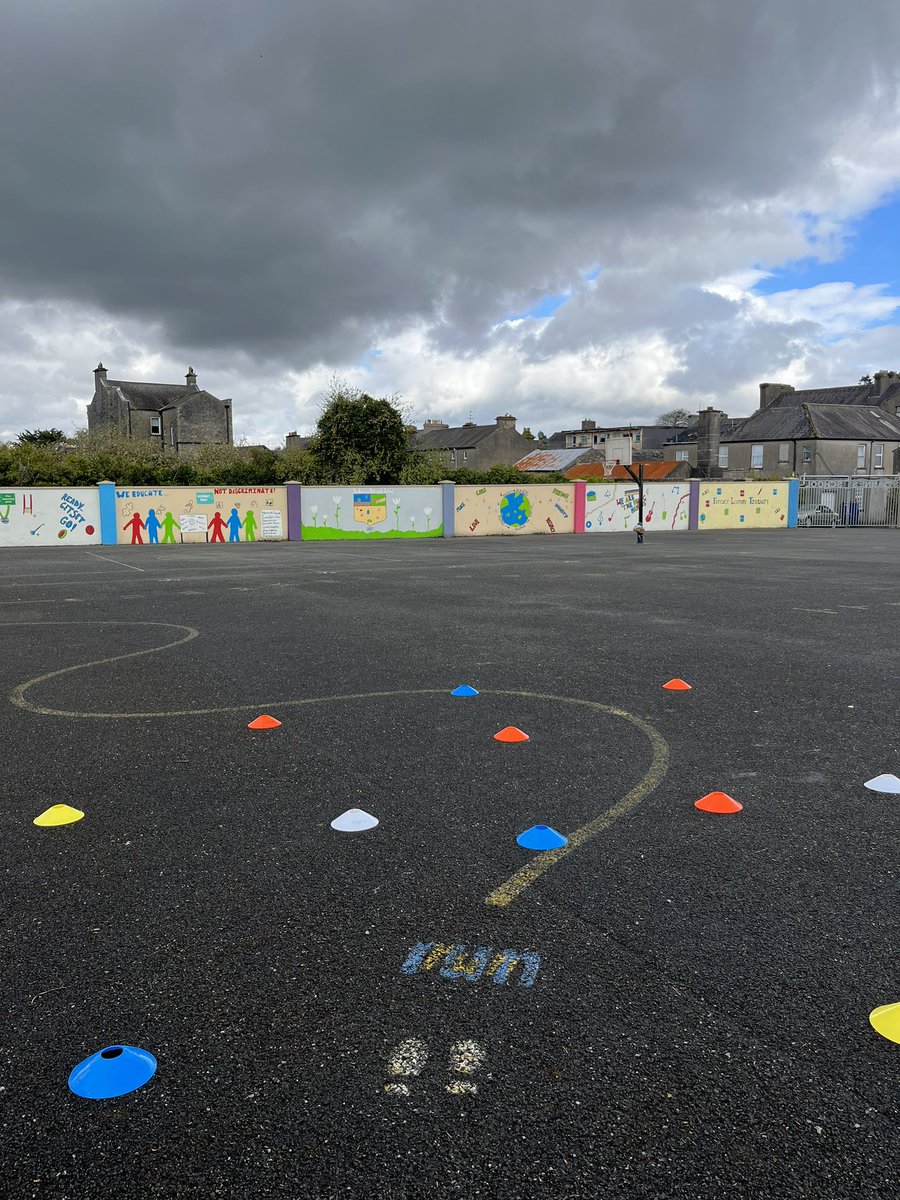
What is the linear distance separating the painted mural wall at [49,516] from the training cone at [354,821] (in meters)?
26.1

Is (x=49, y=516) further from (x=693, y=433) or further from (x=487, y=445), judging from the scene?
(x=693, y=433)

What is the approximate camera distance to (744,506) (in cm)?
3759

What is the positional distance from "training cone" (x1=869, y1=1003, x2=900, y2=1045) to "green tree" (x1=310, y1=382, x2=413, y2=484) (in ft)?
116

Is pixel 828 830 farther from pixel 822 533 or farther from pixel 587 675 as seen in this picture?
pixel 822 533

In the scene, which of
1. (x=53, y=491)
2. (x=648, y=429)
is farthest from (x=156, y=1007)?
(x=648, y=429)

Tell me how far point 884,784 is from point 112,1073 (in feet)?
12.4

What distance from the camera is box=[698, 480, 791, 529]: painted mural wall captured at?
36562 mm

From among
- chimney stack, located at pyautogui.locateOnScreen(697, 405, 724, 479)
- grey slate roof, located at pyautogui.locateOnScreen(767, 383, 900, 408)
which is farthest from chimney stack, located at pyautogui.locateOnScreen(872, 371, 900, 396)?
chimney stack, located at pyautogui.locateOnScreen(697, 405, 724, 479)

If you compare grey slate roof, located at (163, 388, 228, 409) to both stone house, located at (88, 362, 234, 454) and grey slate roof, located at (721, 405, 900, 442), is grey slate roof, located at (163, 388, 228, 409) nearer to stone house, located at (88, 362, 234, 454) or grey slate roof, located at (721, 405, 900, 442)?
stone house, located at (88, 362, 234, 454)

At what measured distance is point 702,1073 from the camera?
85.2 inches

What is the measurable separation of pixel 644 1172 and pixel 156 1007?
56.8 inches

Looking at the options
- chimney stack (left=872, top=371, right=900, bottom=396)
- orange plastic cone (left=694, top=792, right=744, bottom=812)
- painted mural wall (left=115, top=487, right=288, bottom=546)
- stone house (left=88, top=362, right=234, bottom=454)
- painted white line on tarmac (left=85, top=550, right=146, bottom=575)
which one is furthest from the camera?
chimney stack (left=872, top=371, right=900, bottom=396)

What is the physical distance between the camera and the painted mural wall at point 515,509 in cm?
3177

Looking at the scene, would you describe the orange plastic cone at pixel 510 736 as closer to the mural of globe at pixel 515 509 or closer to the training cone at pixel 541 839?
the training cone at pixel 541 839
